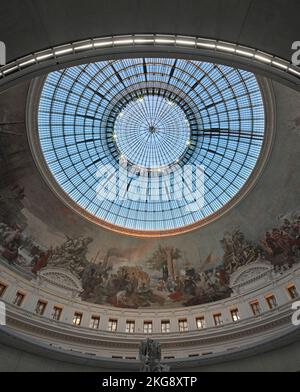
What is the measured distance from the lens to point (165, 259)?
111 ft

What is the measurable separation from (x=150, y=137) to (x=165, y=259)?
13.7 metres

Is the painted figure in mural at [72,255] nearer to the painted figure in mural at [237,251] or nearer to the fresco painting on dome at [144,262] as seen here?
the fresco painting on dome at [144,262]

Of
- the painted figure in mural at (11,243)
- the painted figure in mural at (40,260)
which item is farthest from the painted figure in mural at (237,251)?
the painted figure in mural at (11,243)

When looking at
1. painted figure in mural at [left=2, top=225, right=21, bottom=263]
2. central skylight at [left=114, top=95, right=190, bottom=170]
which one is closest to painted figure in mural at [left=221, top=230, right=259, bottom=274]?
central skylight at [left=114, top=95, right=190, bottom=170]

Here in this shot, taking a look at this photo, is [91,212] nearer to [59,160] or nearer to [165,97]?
[59,160]

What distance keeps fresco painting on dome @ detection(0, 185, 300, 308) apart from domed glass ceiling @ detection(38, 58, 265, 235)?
145 inches

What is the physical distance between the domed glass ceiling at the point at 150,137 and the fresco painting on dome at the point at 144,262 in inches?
145

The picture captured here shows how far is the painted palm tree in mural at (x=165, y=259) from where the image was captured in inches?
1315

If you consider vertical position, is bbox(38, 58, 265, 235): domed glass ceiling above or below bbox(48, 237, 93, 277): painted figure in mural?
above

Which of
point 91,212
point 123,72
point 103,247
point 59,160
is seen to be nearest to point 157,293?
point 103,247

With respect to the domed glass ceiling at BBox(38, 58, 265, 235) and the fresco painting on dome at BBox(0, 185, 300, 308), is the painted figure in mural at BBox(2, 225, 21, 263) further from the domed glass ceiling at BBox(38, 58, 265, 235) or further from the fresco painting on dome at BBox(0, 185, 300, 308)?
the domed glass ceiling at BBox(38, 58, 265, 235)

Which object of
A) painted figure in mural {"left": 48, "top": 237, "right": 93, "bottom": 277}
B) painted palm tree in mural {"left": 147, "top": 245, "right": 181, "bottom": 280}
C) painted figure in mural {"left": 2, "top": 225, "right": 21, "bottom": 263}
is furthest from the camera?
painted palm tree in mural {"left": 147, "top": 245, "right": 181, "bottom": 280}

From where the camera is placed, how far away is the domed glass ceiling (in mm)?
29078
